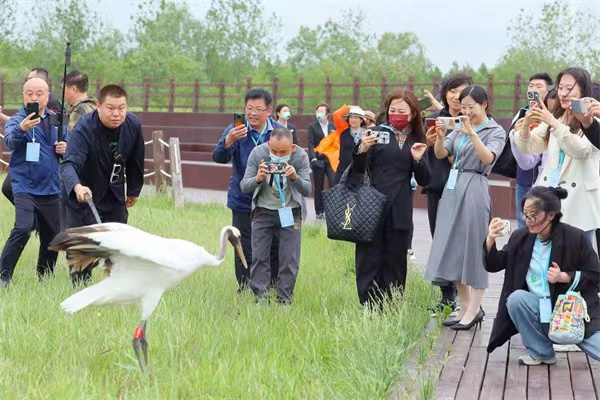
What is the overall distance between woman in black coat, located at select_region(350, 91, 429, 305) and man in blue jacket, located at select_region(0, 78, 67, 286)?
267 centimetres

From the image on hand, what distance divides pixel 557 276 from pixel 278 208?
2889 mm

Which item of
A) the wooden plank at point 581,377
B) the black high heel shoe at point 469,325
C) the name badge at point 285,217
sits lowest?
the black high heel shoe at point 469,325

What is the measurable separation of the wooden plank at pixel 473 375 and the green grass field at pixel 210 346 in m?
0.37

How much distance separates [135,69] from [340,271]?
1600 inches

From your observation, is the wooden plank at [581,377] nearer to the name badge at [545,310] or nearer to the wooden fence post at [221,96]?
the name badge at [545,310]

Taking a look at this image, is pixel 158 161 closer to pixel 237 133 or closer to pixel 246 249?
pixel 246 249

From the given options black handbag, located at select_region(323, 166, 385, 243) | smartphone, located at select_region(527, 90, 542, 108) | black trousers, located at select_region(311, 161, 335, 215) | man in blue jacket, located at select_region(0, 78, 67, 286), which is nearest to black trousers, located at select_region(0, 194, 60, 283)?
man in blue jacket, located at select_region(0, 78, 67, 286)

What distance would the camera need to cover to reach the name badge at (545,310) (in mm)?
7324

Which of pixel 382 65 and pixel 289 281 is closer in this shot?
pixel 289 281

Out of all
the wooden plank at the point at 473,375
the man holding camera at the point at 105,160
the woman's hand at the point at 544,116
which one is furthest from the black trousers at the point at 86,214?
the woman's hand at the point at 544,116

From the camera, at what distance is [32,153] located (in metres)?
10.2

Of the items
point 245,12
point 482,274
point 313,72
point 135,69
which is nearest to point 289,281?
point 482,274

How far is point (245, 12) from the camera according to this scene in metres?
54.7

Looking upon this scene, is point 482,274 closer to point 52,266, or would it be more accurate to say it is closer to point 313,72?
point 52,266
